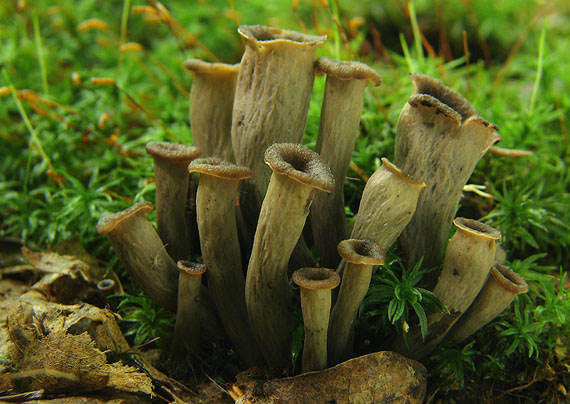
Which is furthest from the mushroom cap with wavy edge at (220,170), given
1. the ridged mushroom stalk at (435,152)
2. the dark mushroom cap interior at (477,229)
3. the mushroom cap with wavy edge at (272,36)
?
the dark mushroom cap interior at (477,229)

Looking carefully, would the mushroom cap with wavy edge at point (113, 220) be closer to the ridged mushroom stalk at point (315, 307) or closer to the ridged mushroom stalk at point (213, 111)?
the ridged mushroom stalk at point (213, 111)

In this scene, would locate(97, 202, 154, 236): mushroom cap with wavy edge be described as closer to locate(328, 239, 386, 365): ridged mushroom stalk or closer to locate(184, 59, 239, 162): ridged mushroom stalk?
locate(184, 59, 239, 162): ridged mushroom stalk

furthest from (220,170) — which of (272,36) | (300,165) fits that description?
(272,36)

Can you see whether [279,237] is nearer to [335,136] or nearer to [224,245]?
[224,245]

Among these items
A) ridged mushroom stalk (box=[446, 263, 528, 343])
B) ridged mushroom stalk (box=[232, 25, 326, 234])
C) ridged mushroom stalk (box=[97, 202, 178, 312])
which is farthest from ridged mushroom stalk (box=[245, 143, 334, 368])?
ridged mushroom stalk (box=[446, 263, 528, 343])

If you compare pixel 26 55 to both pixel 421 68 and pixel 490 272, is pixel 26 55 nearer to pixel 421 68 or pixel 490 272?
pixel 421 68

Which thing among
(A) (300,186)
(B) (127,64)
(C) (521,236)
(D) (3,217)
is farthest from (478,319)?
(B) (127,64)

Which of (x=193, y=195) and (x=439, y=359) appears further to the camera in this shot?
(x=193, y=195)
